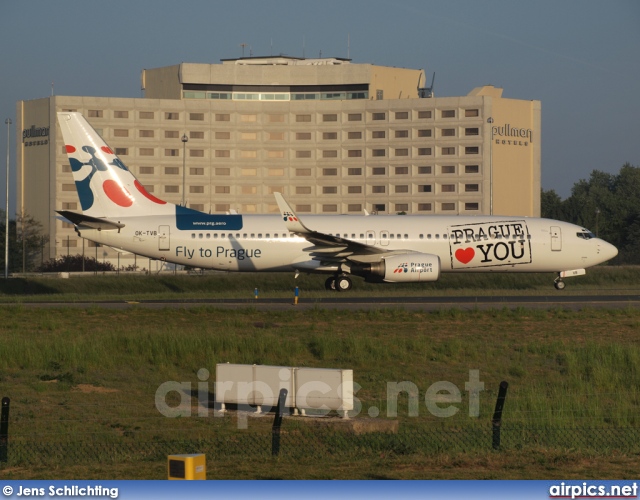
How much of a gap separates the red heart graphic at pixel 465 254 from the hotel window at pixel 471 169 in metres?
87.5

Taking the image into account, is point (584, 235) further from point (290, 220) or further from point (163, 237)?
point (163, 237)

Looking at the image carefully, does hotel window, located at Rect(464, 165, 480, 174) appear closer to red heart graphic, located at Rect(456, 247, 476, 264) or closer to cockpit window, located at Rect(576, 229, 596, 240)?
cockpit window, located at Rect(576, 229, 596, 240)

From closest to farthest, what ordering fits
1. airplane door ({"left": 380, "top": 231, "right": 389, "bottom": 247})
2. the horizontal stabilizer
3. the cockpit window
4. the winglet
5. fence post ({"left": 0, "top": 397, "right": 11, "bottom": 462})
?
fence post ({"left": 0, "top": 397, "right": 11, "bottom": 462}) < the winglet < the horizontal stabilizer < airplane door ({"left": 380, "top": 231, "right": 389, "bottom": 247}) < the cockpit window

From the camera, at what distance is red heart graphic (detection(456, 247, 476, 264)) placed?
45.2 m

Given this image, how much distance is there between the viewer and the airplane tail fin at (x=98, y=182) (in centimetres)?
4600

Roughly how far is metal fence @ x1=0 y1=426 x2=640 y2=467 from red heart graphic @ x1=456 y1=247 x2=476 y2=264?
28.2 metres

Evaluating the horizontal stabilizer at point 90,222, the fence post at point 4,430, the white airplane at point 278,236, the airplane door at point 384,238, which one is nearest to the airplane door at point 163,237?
the white airplane at point 278,236

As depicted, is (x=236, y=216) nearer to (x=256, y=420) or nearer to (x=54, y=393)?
(x=54, y=393)

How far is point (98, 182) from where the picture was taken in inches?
1810

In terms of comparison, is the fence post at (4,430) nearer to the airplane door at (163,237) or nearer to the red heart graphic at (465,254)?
the airplane door at (163,237)

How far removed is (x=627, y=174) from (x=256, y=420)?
17424cm

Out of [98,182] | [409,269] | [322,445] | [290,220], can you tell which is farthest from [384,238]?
[322,445]

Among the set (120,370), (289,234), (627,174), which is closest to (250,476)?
(120,370)

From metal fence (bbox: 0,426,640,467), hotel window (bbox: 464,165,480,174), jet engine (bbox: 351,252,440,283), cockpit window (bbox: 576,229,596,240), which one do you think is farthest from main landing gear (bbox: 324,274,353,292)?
hotel window (bbox: 464,165,480,174)
